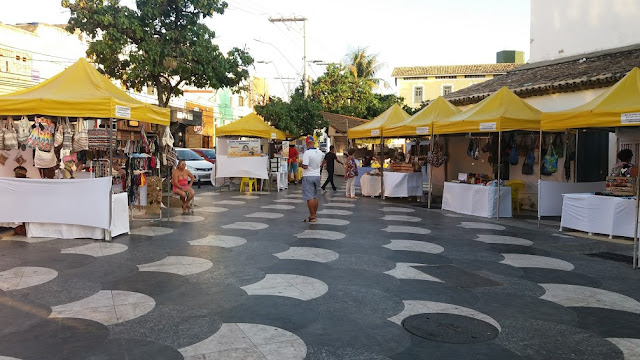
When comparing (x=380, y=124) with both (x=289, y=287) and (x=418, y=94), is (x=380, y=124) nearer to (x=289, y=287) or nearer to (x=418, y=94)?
(x=289, y=287)

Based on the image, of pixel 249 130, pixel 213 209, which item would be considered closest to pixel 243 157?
pixel 249 130

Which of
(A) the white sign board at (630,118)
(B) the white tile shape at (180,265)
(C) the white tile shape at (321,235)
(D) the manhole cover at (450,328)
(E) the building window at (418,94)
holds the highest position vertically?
(E) the building window at (418,94)

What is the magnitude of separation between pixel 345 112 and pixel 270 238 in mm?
27669

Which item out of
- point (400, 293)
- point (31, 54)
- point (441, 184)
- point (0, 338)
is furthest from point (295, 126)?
point (0, 338)

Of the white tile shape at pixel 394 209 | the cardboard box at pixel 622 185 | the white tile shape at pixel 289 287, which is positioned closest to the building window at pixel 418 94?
the white tile shape at pixel 394 209

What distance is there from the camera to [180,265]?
6879 mm

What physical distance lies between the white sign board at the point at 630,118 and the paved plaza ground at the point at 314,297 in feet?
7.11

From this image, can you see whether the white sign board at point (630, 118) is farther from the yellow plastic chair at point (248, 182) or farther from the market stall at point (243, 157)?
the yellow plastic chair at point (248, 182)

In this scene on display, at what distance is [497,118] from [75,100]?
Result: 8.80 metres

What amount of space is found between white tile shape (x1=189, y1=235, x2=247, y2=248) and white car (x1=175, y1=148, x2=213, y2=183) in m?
11.8

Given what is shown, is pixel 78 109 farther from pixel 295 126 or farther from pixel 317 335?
pixel 295 126

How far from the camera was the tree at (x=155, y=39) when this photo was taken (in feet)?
46.2

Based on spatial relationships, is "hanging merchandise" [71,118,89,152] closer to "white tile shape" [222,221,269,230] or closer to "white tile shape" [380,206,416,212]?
"white tile shape" [222,221,269,230]

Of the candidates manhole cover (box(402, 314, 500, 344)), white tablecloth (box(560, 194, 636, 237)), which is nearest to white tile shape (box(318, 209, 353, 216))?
white tablecloth (box(560, 194, 636, 237))
